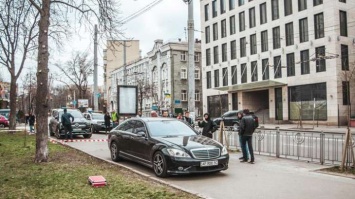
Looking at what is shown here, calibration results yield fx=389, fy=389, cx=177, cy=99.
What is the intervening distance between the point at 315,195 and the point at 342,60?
33666mm

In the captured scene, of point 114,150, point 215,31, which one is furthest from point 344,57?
point 114,150

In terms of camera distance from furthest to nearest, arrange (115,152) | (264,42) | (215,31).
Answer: (215,31) → (264,42) → (115,152)

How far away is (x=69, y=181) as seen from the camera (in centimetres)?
869

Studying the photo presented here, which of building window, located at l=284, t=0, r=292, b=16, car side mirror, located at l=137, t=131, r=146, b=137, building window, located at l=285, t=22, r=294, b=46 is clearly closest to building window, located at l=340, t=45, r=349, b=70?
building window, located at l=285, t=22, r=294, b=46

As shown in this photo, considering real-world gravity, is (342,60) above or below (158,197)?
above

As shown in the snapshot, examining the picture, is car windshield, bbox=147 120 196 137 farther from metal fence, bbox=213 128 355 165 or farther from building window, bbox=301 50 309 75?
building window, bbox=301 50 309 75

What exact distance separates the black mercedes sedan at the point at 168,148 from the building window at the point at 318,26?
103 ft

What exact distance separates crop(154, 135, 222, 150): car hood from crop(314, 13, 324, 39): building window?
1267 inches

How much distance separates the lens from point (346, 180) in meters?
9.16

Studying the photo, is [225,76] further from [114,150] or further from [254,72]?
[114,150]

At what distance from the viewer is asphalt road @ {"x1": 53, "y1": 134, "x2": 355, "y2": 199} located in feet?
25.6

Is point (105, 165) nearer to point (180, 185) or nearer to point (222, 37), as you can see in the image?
point (180, 185)

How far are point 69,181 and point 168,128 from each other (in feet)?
11.4

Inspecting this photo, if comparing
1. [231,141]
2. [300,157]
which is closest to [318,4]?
[231,141]
